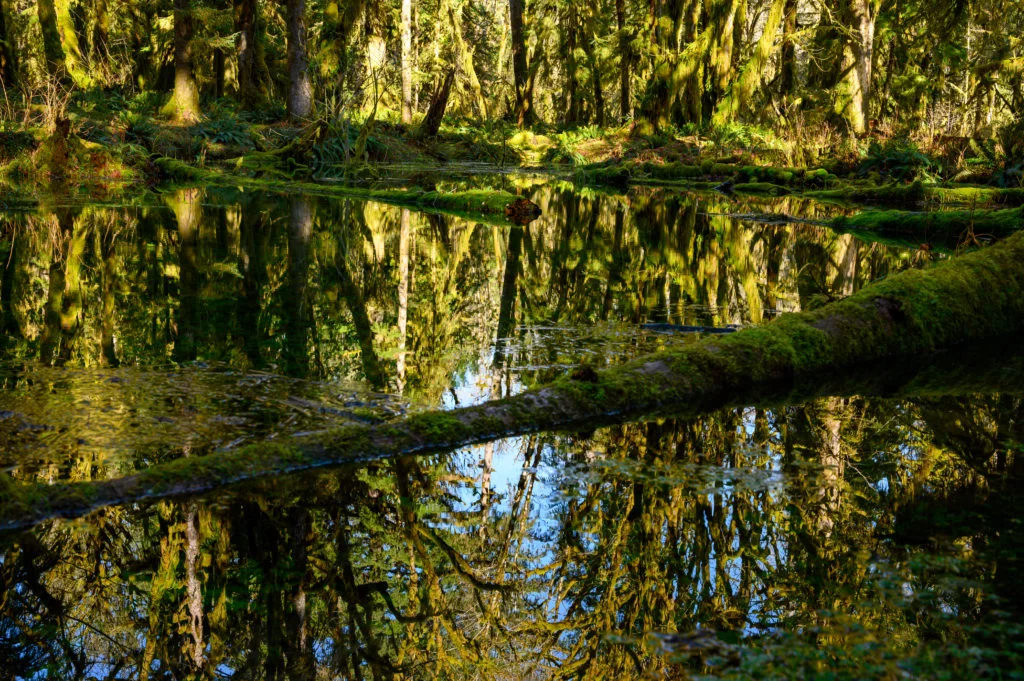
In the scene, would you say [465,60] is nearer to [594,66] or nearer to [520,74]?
[520,74]

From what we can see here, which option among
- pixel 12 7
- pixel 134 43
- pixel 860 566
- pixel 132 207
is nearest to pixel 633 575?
pixel 860 566

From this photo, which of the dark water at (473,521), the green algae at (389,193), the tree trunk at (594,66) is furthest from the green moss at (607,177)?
the dark water at (473,521)

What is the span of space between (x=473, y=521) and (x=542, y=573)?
0.62 m

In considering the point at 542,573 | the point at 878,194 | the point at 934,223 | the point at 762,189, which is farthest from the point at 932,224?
the point at 542,573

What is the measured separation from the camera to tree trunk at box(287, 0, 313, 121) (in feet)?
87.3

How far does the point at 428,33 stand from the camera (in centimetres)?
4925

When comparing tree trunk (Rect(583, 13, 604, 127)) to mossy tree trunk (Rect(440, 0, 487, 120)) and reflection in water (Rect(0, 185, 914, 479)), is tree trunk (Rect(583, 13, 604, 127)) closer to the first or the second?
mossy tree trunk (Rect(440, 0, 487, 120))

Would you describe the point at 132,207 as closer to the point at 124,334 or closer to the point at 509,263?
the point at 509,263

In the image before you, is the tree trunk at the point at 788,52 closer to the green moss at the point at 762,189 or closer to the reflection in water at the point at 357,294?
the green moss at the point at 762,189

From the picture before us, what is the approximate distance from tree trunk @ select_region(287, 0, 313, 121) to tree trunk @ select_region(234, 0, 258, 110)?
5.09 m

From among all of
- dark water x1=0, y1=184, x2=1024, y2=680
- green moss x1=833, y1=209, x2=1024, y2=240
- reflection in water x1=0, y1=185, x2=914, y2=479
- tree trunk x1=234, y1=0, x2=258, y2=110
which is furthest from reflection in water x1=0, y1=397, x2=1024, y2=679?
tree trunk x1=234, y1=0, x2=258, y2=110

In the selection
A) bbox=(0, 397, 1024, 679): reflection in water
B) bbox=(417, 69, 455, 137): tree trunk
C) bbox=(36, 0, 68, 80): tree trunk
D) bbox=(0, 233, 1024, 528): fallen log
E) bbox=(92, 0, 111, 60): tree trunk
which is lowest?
bbox=(0, 397, 1024, 679): reflection in water

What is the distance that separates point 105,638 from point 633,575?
1.94 meters

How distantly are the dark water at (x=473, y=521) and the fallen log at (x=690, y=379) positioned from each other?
0.14m
